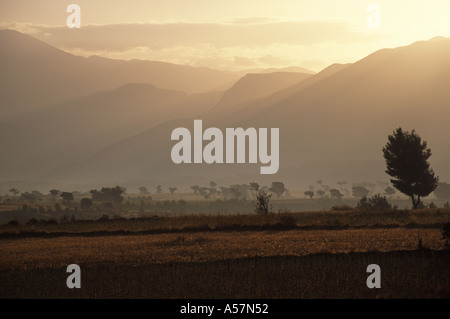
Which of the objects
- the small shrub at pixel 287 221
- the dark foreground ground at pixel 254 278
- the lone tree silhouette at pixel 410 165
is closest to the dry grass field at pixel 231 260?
the dark foreground ground at pixel 254 278

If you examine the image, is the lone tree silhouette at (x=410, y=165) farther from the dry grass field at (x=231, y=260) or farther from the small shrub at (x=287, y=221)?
the small shrub at (x=287, y=221)

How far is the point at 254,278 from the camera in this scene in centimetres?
2514

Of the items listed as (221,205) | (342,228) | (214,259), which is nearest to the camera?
(214,259)

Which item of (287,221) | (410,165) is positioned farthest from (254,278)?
(410,165)

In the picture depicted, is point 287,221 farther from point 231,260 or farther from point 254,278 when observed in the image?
point 254,278

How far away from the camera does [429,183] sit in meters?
75.5

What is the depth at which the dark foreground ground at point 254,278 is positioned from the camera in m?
22.6

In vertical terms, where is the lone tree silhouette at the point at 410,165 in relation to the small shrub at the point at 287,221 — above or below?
above

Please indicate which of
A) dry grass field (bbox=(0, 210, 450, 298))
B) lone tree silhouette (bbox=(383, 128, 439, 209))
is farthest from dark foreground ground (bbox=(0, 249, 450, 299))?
lone tree silhouette (bbox=(383, 128, 439, 209))
